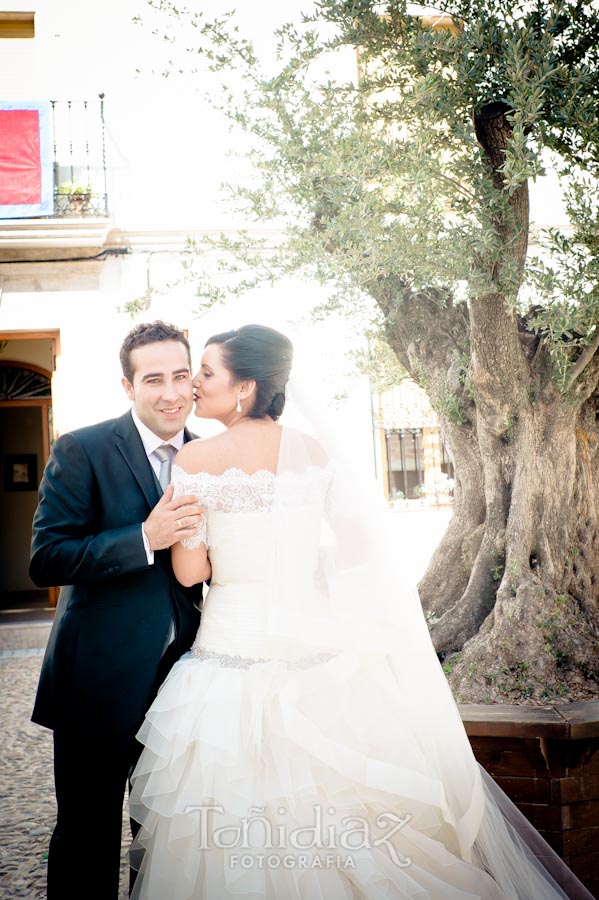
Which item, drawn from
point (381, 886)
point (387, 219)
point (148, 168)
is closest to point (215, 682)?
point (381, 886)

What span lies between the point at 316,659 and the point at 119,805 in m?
0.78

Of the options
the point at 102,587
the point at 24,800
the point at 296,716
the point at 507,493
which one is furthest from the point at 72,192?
the point at 296,716

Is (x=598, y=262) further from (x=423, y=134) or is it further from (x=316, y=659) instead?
(x=316, y=659)

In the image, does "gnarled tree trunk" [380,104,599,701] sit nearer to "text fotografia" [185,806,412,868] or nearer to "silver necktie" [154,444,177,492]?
"text fotografia" [185,806,412,868]

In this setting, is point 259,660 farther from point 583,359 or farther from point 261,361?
point 583,359

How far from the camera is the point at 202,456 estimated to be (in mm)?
2469

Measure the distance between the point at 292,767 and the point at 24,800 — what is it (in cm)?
273

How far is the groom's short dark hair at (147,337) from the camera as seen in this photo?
2768 millimetres

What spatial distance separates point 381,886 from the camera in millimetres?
2064

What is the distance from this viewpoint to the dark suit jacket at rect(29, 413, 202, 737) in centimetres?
249

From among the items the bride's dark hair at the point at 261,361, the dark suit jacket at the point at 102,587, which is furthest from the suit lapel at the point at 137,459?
the bride's dark hair at the point at 261,361

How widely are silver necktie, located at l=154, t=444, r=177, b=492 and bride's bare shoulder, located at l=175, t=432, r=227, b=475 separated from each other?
306 mm

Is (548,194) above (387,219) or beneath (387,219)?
above

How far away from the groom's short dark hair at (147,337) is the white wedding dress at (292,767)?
21.9 inches
